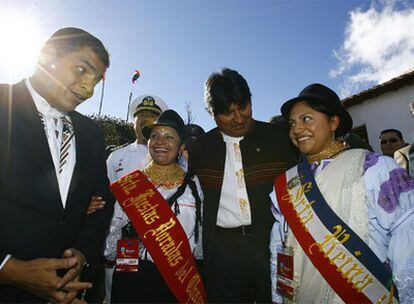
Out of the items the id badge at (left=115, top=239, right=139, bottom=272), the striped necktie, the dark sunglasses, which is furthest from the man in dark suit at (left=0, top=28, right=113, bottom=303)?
the dark sunglasses

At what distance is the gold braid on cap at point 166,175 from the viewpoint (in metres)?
2.81

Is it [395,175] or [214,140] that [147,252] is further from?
[395,175]

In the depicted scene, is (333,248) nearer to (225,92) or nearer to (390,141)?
(225,92)

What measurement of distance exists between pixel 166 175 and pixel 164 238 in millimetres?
591

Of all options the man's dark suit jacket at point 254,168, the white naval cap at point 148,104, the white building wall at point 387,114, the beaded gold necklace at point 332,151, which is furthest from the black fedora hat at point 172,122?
the white building wall at point 387,114

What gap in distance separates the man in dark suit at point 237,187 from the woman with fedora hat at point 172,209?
15 cm

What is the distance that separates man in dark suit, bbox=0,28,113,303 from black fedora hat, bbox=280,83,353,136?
4.63 feet

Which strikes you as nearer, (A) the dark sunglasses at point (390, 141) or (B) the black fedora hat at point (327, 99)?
(B) the black fedora hat at point (327, 99)

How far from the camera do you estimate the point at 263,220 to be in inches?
104

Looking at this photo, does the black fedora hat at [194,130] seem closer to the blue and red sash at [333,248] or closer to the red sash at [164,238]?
the red sash at [164,238]

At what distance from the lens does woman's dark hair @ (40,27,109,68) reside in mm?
1771

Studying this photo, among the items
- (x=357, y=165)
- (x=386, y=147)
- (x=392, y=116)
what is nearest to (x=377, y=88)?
(x=392, y=116)

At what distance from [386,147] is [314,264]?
502 centimetres

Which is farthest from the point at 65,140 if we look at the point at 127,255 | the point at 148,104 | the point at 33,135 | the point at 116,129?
the point at 116,129
